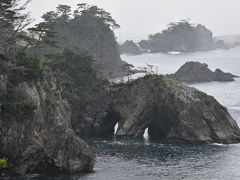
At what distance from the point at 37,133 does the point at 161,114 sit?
45713mm

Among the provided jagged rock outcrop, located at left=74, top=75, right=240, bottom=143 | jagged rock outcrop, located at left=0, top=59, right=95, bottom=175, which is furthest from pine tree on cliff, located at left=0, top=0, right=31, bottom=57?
jagged rock outcrop, located at left=74, top=75, right=240, bottom=143


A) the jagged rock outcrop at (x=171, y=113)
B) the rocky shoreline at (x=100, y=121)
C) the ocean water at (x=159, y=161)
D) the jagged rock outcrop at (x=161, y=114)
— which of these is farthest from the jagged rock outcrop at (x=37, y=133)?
the jagged rock outcrop at (x=171, y=113)

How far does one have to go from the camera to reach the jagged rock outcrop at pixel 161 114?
108m

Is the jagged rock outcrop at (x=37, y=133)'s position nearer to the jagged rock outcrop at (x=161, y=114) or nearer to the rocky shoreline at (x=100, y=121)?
the rocky shoreline at (x=100, y=121)

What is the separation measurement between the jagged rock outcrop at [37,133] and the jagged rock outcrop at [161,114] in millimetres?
32610

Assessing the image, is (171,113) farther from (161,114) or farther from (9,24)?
(9,24)

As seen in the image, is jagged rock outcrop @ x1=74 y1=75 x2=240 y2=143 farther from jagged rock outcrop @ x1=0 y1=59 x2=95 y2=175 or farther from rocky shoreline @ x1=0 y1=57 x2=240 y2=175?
jagged rock outcrop @ x1=0 y1=59 x2=95 y2=175

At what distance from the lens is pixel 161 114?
115 metres

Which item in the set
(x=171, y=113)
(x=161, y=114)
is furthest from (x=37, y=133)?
(x=161, y=114)

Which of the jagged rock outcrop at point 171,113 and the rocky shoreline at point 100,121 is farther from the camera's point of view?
the jagged rock outcrop at point 171,113

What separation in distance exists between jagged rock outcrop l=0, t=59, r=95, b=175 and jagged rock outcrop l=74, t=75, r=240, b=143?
3261 cm

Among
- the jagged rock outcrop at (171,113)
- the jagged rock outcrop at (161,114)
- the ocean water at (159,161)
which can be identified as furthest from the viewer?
the jagged rock outcrop at (161,114)

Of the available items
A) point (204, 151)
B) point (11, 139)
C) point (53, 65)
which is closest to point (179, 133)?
point (204, 151)

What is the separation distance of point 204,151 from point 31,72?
131 ft
